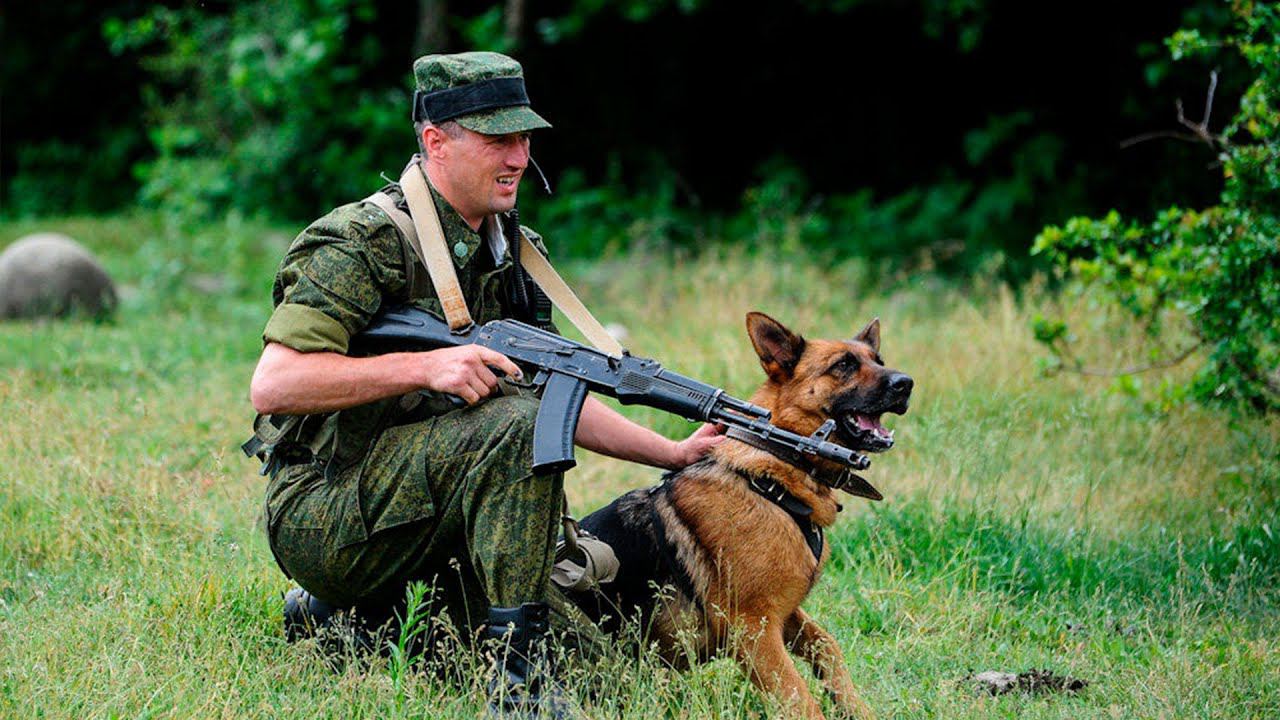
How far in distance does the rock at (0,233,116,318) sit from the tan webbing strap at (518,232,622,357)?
7.53 meters

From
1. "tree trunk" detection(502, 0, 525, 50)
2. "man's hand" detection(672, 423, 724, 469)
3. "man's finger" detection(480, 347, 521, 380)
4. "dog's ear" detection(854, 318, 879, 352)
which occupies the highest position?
"tree trunk" detection(502, 0, 525, 50)

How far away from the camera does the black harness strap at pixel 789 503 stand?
406 cm

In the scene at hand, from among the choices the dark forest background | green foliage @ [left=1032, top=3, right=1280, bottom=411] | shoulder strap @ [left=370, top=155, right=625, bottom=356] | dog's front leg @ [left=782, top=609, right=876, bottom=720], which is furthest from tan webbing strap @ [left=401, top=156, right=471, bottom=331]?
the dark forest background

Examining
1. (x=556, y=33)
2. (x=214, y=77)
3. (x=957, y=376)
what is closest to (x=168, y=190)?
(x=214, y=77)

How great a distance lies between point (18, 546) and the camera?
16.4 ft

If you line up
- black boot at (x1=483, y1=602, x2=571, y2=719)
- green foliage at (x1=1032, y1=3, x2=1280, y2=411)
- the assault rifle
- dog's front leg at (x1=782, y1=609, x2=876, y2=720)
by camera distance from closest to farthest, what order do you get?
black boot at (x1=483, y1=602, x2=571, y2=719) → the assault rifle → dog's front leg at (x1=782, y1=609, x2=876, y2=720) → green foliage at (x1=1032, y1=3, x2=1280, y2=411)

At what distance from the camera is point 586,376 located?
3.77m

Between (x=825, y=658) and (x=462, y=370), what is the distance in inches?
56.0

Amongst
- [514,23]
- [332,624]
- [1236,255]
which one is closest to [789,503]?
[332,624]

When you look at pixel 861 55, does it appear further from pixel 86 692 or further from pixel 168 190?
pixel 86 692

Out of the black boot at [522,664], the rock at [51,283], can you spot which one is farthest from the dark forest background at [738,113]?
the black boot at [522,664]

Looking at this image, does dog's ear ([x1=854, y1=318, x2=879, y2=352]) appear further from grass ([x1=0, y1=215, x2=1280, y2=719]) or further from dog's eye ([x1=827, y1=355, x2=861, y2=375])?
grass ([x1=0, y1=215, x2=1280, y2=719])

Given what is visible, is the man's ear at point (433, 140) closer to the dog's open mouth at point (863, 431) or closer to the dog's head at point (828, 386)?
the dog's head at point (828, 386)

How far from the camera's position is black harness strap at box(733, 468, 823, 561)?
13.3 ft
